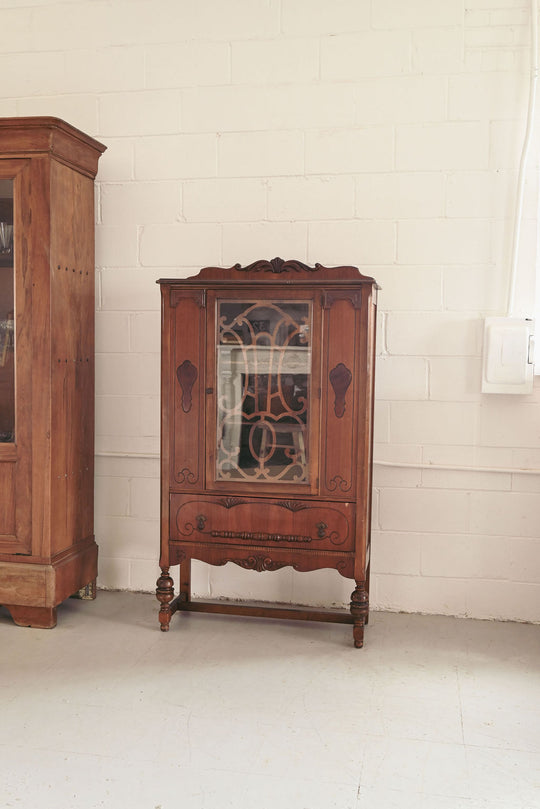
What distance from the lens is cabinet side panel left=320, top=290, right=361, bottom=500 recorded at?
294cm

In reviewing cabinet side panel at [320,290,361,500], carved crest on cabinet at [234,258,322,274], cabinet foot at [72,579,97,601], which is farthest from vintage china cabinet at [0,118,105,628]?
cabinet side panel at [320,290,361,500]

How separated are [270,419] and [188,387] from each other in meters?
0.35

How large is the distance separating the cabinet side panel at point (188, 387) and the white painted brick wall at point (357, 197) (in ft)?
1.61

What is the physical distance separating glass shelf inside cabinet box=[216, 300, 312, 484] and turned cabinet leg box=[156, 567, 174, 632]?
519 mm

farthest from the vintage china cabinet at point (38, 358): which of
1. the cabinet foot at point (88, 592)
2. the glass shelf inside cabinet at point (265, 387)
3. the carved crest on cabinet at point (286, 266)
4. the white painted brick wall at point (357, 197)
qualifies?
the carved crest on cabinet at point (286, 266)

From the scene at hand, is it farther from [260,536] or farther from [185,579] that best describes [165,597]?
[260,536]

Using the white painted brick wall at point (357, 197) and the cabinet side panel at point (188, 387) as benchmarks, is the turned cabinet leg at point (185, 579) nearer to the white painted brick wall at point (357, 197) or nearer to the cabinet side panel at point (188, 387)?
the white painted brick wall at point (357, 197)

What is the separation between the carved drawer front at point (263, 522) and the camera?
300 cm

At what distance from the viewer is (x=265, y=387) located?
119 inches

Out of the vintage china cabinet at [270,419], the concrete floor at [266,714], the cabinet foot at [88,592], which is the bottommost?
the concrete floor at [266,714]

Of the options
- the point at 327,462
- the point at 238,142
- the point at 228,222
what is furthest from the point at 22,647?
the point at 238,142

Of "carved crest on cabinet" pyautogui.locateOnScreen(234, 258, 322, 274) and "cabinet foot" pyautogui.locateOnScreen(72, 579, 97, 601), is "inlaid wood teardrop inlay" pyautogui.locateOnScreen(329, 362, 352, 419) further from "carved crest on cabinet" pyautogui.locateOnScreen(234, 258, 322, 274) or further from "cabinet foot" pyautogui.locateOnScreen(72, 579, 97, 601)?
"cabinet foot" pyautogui.locateOnScreen(72, 579, 97, 601)

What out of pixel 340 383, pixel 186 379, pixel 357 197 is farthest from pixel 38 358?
pixel 357 197

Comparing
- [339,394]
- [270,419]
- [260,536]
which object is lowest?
[260,536]
